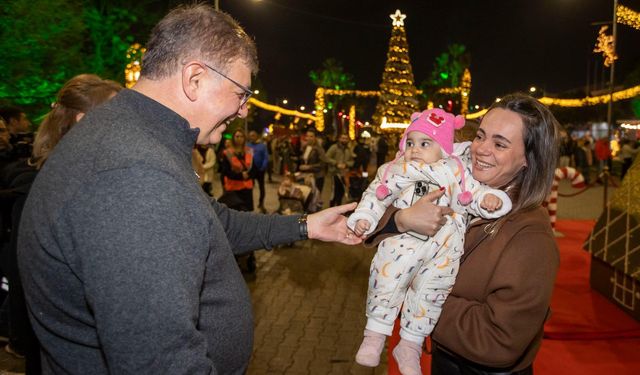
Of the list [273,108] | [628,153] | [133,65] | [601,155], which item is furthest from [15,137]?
[273,108]

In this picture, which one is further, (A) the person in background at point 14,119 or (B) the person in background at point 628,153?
(B) the person in background at point 628,153

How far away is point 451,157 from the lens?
2842 millimetres

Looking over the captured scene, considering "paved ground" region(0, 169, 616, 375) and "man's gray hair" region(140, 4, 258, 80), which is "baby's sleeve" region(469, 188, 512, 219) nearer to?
"man's gray hair" region(140, 4, 258, 80)

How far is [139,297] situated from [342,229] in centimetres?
197

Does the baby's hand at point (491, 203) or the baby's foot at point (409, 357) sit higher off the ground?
the baby's hand at point (491, 203)

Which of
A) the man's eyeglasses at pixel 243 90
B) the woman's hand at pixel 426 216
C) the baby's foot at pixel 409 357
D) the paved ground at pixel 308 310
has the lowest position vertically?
the paved ground at pixel 308 310

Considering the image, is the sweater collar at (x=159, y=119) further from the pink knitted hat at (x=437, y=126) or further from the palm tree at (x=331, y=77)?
the palm tree at (x=331, y=77)

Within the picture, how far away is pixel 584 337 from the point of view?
17.3ft

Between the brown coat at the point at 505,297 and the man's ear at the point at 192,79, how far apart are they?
1.60 meters

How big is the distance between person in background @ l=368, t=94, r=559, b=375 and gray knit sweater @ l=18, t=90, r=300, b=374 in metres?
1.27

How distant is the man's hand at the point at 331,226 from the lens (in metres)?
3.17

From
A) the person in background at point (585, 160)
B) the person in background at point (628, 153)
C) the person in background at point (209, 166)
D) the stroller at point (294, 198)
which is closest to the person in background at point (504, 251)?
the stroller at point (294, 198)

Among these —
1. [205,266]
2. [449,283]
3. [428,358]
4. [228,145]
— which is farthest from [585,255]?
[205,266]

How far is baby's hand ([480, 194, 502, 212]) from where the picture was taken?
8.17ft
